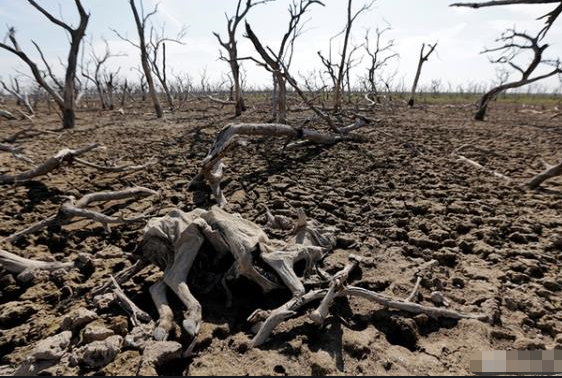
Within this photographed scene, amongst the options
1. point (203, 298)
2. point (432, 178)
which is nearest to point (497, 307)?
point (203, 298)

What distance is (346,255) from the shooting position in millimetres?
3068

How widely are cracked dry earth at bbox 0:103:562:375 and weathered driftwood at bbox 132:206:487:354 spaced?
99 mm

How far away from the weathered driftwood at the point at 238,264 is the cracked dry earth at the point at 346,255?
0.10 metres

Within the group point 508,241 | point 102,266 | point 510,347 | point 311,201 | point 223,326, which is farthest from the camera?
point 311,201

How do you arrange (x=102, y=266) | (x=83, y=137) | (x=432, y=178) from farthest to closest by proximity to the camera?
(x=83, y=137) < (x=432, y=178) < (x=102, y=266)

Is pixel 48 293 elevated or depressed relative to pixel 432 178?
depressed

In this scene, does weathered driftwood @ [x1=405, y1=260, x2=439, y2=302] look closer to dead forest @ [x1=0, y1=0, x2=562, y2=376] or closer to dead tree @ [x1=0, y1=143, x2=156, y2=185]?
dead forest @ [x1=0, y1=0, x2=562, y2=376]

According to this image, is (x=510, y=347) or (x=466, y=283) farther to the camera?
(x=466, y=283)

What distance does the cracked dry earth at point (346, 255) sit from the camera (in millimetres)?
1991

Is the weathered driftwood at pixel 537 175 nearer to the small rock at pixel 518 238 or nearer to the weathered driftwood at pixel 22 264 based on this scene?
the small rock at pixel 518 238

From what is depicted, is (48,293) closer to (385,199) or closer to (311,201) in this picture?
(311,201)

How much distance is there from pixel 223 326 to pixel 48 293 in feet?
4.60

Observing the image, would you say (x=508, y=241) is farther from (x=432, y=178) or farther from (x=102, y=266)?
(x=102, y=266)

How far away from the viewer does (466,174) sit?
5207 mm
